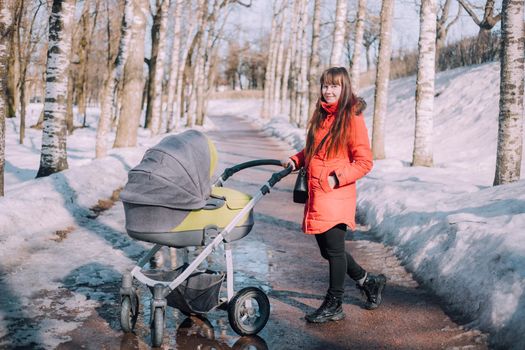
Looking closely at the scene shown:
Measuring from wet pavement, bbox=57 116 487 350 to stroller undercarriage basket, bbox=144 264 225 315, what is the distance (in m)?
0.19

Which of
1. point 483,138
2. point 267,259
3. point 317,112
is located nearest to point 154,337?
point 317,112

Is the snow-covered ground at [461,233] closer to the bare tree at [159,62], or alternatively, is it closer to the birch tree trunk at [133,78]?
the birch tree trunk at [133,78]

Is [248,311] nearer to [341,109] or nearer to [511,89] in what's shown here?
[341,109]

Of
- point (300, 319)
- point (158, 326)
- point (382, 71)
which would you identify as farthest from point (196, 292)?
point (382, 71)

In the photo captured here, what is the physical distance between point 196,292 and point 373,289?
152 centimetres

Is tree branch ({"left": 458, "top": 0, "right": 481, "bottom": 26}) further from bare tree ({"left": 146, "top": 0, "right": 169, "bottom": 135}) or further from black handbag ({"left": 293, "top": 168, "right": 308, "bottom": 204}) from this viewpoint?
black handbag ({"left": 293, "top": 168, "right": 308, "bottom": 204})

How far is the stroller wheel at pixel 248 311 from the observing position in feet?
13.1

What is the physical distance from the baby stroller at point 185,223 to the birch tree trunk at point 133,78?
10.8 meters

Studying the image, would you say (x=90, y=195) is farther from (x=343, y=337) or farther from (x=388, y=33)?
(x=388, y=33)

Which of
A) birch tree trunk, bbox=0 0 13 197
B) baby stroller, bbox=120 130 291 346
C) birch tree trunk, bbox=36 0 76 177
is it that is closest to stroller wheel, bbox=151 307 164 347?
baby stroller, bbox=120 130 291 346

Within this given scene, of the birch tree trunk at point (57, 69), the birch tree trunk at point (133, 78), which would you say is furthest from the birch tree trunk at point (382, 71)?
the birch tree trunk at point (57, 69)

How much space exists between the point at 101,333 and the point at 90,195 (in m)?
5.24

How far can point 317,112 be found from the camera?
443 centimetres

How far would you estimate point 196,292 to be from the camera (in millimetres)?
4086
